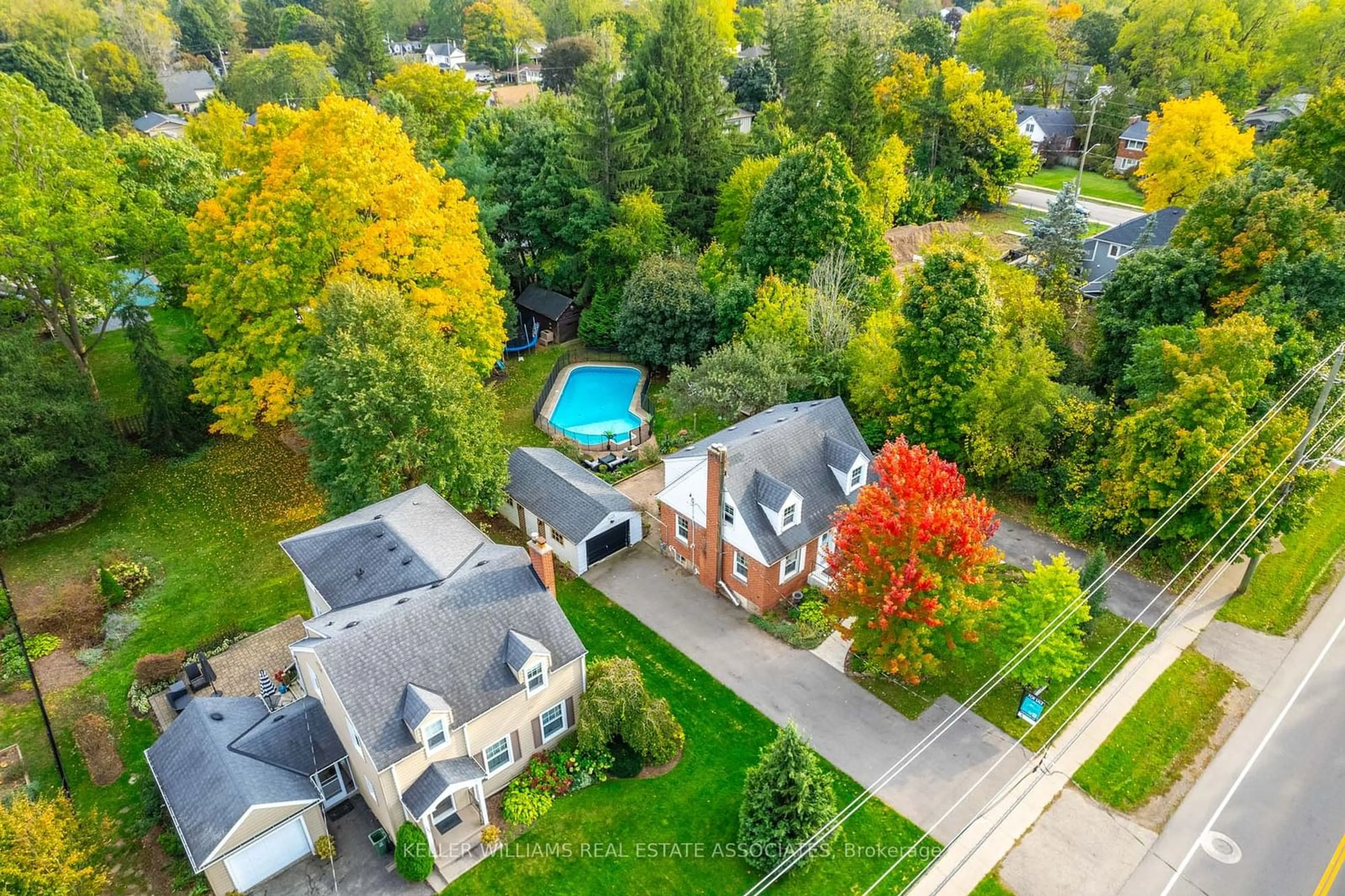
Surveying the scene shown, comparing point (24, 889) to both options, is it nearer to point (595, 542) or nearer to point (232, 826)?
point (232, 826)

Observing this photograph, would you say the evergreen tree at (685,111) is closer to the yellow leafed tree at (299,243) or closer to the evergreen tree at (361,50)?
the yellow leafed tree at (299,243)

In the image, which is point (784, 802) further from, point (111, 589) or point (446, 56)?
point (446, 56)

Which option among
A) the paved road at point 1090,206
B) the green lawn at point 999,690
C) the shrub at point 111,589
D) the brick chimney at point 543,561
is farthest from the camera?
the paved road at point 1090,206

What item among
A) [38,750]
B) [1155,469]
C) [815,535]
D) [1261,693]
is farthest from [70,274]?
[1261,693]

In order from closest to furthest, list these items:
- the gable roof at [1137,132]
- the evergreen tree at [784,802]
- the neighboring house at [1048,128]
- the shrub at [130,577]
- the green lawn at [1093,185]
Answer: the evergreen tree at [784,802], the shrub at [130,577], the green lawn at [1093,185], the gable roof at [1137,132], the neighboring house at [1048,128]

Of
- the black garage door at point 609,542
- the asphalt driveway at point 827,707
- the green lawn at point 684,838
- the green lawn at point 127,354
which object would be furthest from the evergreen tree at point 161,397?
the green lawn at point 684,838
